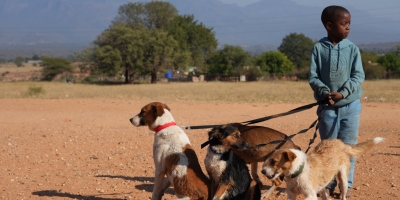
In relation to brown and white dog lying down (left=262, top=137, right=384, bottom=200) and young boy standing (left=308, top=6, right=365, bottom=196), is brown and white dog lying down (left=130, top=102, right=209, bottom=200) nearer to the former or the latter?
brown and white dog lying down (left=262, top=137, right=384, bottom=200)

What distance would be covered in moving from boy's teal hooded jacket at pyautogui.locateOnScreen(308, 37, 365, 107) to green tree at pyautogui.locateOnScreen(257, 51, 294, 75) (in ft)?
214

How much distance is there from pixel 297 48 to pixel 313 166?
98850 millimetres

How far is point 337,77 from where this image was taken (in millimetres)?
→ 6625

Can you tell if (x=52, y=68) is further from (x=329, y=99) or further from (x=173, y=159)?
(x=329, y=99)

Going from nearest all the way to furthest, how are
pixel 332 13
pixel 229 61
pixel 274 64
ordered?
pixel 332 13 → pixel 274 64 → pixel 229 61

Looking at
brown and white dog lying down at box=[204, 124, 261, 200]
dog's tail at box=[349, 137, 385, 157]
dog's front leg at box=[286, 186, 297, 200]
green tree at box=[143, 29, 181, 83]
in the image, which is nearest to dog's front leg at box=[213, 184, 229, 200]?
brown and white dog lying down at box=[204, 124, 261, 200]

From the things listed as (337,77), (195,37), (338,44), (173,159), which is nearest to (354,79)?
(337,77)

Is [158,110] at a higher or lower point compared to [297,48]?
lower

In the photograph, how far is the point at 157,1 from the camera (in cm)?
9044

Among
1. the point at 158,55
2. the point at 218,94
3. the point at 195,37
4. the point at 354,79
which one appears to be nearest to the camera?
the point at 354,79

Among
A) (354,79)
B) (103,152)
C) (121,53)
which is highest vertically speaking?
(121,53)

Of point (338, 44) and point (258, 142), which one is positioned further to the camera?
point (258, 142)

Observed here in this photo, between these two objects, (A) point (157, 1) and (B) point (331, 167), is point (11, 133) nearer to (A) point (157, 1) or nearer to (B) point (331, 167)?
(B) point (331, 167)

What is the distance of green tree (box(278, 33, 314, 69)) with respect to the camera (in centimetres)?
9875
